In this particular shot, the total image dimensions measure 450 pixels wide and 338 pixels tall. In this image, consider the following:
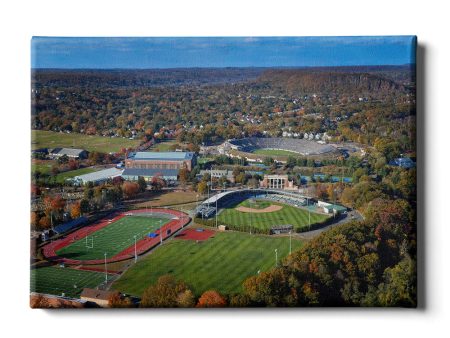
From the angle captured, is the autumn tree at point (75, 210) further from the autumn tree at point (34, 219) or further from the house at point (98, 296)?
the house at point (98, 296)

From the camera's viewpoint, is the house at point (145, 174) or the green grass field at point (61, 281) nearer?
the green grass field at point (61, 281)

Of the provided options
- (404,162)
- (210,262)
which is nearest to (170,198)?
(210,262)

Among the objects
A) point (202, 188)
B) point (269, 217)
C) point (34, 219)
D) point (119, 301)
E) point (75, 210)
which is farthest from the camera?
point (202, 188)

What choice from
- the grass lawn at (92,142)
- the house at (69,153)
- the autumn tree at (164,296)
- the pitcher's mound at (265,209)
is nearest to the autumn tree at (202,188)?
the pitcher's mound at (265,209)
